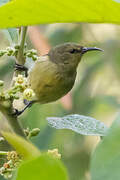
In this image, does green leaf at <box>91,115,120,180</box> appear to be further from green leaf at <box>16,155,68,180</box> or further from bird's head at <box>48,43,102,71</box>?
bird's head at <box>48,43,102,71</box>

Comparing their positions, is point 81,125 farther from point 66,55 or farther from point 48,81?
point 66,55

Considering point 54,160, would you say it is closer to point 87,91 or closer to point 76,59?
point 76,59

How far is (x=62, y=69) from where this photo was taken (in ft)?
7.79

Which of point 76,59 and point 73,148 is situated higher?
point 76,59

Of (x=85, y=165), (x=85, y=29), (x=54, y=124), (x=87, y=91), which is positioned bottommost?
(x=85, y=165)

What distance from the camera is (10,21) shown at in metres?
0.62

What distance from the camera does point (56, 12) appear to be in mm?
650

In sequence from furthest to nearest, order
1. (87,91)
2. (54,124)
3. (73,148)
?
(87,91), (73,148), (54,124)

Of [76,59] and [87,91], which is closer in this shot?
[76,59]

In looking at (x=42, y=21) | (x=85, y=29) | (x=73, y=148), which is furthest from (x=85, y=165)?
(x=42, y=21)

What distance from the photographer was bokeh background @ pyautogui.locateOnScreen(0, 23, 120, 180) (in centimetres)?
234

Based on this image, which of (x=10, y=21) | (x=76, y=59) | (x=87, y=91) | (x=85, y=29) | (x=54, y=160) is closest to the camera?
(x=54, y=160)

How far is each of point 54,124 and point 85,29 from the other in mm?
2408

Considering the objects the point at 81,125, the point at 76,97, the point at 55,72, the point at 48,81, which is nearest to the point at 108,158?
the point at 81,125
